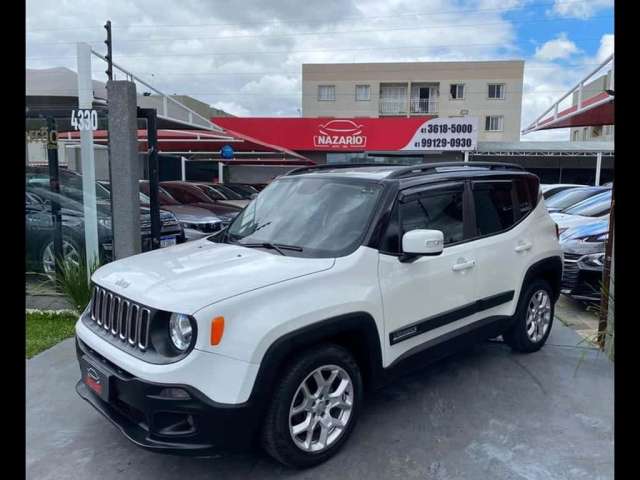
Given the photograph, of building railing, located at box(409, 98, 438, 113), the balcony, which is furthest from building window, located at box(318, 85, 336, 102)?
building railing, located at box(409, 98, 438, 113)

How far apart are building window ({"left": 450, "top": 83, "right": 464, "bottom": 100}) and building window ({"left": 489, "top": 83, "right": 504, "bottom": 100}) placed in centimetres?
235

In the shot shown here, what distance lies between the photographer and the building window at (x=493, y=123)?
41.9 m

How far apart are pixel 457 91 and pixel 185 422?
44.0 m

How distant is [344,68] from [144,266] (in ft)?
137

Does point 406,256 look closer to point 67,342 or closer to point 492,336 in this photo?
point 492,336

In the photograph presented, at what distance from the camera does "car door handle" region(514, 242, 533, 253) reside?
176 inches

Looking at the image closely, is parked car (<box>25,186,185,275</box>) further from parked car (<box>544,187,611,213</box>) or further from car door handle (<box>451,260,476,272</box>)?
parked car (<box>544,187,611,213</box>)

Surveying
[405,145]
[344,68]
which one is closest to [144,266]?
[405,145]

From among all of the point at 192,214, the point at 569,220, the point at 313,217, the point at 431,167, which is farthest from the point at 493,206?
the point at 192,214

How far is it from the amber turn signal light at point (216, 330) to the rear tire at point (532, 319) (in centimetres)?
305

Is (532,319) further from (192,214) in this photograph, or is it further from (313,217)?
(192,214)

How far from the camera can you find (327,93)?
43031 mm

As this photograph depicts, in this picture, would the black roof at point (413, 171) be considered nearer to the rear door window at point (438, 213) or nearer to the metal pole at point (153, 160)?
the rear door window at point (438, 213)

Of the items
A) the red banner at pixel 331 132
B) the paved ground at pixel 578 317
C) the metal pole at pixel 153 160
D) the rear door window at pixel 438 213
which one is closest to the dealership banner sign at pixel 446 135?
the red banner at pixel 331 132
